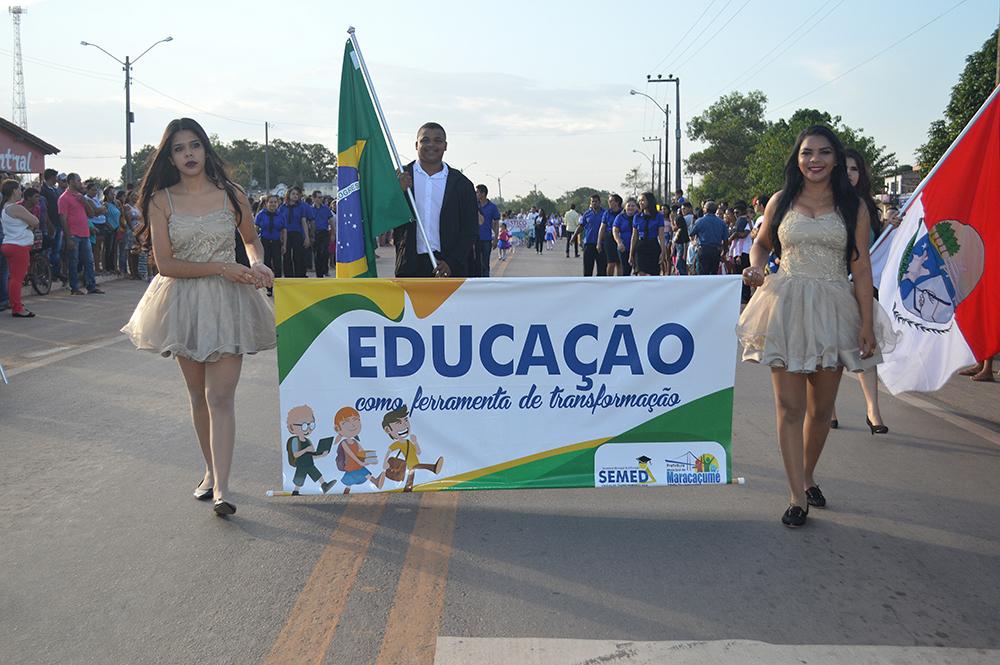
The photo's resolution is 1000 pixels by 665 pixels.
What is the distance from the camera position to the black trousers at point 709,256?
56.5 ft

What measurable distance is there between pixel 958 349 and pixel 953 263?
61cm

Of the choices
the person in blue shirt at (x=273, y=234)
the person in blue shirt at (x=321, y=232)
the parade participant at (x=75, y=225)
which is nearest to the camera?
the parade participant at (x=75, y=225)

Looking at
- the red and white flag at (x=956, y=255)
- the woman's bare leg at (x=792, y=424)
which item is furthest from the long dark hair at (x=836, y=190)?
the red and white flag at (x=956, y=255)

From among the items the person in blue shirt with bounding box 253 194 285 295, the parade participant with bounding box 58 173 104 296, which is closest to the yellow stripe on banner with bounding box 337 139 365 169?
the parade participant with bounding box 58 173 104 296

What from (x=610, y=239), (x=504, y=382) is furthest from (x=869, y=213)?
(x=610, y=239)

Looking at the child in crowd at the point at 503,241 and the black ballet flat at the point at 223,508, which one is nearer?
the black ballet flat at the point at 223,508

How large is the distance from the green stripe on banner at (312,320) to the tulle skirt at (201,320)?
0.22 metres

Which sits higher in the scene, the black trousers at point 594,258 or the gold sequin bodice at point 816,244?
the gold sequin bodice at point 816,244

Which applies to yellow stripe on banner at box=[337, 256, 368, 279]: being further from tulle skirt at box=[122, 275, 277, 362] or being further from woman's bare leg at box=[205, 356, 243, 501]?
woman's bare leg at box=[205, 356, 243, 501]

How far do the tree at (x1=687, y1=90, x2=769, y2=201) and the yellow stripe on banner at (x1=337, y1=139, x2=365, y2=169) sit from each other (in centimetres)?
9822

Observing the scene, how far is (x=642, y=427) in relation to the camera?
17.7 feet

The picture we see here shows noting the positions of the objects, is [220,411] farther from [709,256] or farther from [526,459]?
[709,256]

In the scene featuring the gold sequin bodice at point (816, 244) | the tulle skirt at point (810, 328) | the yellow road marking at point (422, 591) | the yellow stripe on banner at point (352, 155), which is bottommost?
the yellow road marking at point (422, 591)

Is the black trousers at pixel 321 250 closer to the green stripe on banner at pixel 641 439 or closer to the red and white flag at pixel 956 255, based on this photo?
the red and white flag at pixel 956 255
